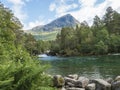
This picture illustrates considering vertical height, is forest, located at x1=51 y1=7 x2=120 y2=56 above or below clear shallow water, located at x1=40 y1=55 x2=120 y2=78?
above

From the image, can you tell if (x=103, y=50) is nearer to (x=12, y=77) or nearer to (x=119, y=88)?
(x=119, y=88)

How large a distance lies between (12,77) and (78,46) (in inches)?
5308

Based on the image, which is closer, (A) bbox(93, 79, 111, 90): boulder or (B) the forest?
(A) bbox(93, 79, 111, 90): boulder

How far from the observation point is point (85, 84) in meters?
29.7

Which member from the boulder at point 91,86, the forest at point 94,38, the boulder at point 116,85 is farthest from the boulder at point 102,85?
the forest at point 94,38

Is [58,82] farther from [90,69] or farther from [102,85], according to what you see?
[90,69]

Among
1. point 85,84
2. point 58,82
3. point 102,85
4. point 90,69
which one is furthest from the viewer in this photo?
point 90,69

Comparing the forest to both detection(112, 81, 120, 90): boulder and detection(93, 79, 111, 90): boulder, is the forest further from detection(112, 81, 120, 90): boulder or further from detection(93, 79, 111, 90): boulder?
detection(112, 81, 120, 90): boulder

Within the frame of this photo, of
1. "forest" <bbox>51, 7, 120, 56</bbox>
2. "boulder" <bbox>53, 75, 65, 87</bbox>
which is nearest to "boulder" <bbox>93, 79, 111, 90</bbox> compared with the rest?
"boulder" <bbox>53, 75, 65, 87</bbox>

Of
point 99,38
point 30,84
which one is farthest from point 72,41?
point 30,84

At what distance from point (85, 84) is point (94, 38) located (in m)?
107

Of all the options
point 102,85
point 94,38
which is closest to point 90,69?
point 102,85

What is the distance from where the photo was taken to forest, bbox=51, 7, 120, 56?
12747 cm

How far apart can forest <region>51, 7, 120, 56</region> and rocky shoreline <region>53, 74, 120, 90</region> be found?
94.6 meters
